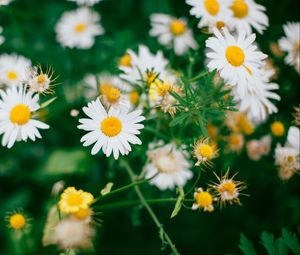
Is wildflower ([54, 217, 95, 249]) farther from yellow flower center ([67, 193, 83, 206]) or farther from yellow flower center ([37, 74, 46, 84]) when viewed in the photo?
yellow flower center ([37, 74, 46, 84])

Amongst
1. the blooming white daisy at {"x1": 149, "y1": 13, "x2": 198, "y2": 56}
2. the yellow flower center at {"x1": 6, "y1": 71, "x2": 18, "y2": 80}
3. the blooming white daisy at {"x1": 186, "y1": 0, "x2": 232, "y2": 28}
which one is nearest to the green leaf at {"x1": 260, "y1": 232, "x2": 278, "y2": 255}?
the blooming white daisy at {"x1": 186, "y1": 0, "x2": 232, "y2": 28}

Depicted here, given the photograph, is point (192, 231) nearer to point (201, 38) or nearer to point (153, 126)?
point (153, 126)

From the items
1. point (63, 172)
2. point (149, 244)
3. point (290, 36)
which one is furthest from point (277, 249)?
point (63, 172)

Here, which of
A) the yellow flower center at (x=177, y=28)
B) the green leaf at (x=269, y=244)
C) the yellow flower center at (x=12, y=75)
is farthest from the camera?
the yellow flower center at (x=177, y=28)

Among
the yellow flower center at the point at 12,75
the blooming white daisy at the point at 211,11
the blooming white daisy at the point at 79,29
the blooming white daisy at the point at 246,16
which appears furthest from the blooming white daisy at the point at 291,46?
the yellow flower center at the point at 12,75

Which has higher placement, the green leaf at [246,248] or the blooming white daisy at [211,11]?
the blooming white daisy at [211,11]

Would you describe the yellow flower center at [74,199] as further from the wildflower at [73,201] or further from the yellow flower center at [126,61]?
the yellow flower center at [126,61]

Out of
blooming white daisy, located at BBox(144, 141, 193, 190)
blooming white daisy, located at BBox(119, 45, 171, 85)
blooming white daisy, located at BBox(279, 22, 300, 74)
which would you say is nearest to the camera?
blooming white daisy, located at BBox(144, 141, 193, 190)

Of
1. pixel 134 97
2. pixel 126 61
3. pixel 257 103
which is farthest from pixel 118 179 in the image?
pixel 257 103
